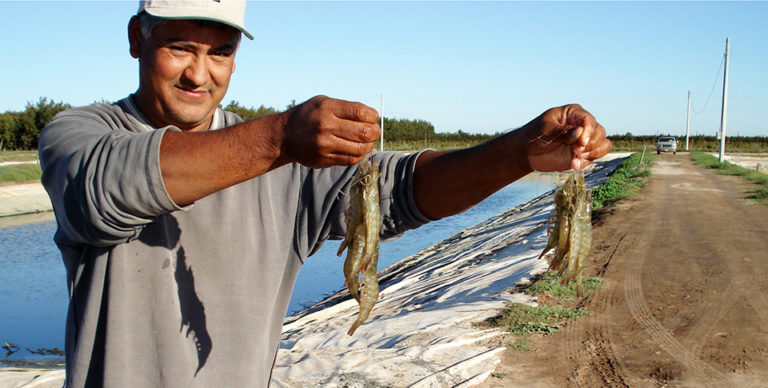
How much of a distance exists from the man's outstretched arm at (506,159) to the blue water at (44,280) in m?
11.9

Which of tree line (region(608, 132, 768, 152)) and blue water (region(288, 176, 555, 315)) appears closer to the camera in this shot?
blue water (region(288, 176, 555, 315))

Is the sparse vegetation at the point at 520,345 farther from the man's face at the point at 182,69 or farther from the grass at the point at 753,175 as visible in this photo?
the grass at the point at 753,175

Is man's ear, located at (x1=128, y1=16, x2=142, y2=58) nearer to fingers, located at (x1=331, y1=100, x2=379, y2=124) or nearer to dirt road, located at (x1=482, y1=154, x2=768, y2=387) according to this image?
fingers, located at (x1=331, y1=100, x2=379, y2=124)

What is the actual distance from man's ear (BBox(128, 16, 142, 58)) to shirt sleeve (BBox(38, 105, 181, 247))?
774 mm

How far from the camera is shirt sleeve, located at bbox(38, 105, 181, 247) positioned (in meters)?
1.77

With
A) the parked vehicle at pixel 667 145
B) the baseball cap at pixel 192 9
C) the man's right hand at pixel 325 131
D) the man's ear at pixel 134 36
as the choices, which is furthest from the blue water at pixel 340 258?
the parked vehicle at pixel 667 145

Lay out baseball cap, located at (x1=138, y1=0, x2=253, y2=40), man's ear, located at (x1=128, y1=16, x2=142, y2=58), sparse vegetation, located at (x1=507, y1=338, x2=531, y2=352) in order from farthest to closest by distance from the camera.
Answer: sparse vegetation, located at (x1=507, y1=338, x2=531, y2=352) < man's ear, located at (x1=128, y1=16, x2=142, y2=58) < baseball cap, located at (x1=138, y1=0, x2=253, y2=40)

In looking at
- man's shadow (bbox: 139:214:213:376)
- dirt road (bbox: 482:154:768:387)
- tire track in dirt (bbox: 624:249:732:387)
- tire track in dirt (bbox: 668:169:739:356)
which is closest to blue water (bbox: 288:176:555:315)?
dirt road (bbox: 482:154:768:387)

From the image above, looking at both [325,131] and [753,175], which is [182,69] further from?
[753,175]

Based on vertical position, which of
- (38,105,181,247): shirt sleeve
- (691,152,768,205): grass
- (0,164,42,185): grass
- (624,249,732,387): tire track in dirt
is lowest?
(624,249,732,387): tire track in dirt

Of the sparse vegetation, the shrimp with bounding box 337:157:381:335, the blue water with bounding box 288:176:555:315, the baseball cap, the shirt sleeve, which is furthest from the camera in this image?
the blue water with bounding box 288:176:555:315

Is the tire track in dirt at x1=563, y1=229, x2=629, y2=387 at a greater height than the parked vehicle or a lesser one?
lesser

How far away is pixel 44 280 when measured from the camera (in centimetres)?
1703

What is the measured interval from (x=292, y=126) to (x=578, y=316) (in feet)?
25.6
